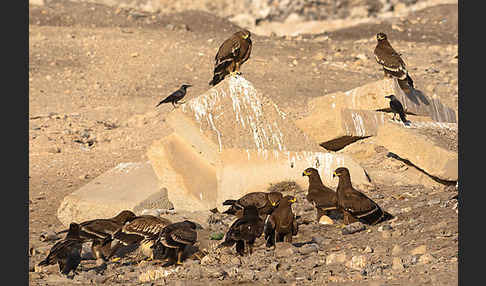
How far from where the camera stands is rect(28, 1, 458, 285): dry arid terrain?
7371 mm

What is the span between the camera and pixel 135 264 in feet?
27.0

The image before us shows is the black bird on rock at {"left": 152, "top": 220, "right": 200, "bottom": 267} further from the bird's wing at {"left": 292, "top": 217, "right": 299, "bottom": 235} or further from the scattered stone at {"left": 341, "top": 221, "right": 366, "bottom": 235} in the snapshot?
the scattered stone at {"left": 341, "top": 221, "right": 366, "bottom": 235}

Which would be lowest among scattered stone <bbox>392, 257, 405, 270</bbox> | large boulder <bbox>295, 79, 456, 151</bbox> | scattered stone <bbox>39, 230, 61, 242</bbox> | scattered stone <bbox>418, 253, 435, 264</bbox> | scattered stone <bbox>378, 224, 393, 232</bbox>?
scattered stone <bbox>39, 230, 61, 242</bbox>

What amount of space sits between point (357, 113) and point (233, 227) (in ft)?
13.5

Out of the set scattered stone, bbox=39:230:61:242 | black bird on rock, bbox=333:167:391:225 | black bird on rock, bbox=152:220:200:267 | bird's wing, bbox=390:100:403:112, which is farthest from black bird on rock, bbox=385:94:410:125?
scattered stone, bbox=39:230:61:242

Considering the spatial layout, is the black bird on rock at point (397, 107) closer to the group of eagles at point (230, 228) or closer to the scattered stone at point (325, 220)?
the group of eagles at point (230, 228)

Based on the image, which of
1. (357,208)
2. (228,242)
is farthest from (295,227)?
(228,242)

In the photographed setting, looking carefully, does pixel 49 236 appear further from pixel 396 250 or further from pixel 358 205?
pixel 396 250

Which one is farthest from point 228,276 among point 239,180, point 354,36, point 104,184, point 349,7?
point 349,7

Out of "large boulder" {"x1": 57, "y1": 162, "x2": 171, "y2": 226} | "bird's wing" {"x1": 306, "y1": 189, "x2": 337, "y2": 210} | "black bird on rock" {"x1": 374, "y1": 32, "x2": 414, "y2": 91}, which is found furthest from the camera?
"black bird on rock" {"x1": 374, "y1": 32, "x2": 414, "y2": 91}

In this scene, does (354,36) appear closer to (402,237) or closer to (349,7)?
(349,7)

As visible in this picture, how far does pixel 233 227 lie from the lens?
7832mm

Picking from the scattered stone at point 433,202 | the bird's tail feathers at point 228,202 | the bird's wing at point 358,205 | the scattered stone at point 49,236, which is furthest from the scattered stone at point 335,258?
the scattered stone at point 49,236

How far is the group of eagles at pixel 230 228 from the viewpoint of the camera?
7.87 metres
